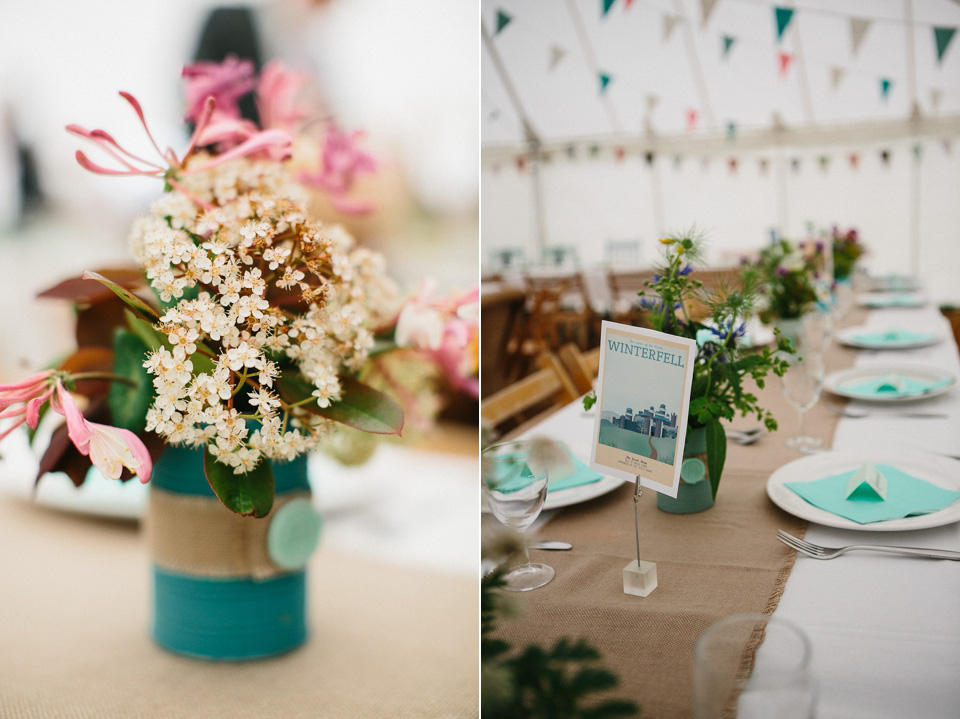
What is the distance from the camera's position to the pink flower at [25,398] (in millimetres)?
470

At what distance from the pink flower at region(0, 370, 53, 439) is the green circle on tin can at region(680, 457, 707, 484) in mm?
527

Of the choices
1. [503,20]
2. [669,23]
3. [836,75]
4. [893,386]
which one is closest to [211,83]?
[503,20]

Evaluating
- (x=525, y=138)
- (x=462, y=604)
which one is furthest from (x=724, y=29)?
(x=462, y=604)

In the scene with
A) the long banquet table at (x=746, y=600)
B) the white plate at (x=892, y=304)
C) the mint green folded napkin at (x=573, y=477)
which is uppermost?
the white plate at (x=892, y=304)

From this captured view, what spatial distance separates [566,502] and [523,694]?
0.32 metres

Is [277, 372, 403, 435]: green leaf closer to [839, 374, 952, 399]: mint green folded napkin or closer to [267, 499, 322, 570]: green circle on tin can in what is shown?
[267, 499, 322, 570]: green circle on tin can

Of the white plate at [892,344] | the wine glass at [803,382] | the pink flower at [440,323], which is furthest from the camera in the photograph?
the white plate at [892,344]

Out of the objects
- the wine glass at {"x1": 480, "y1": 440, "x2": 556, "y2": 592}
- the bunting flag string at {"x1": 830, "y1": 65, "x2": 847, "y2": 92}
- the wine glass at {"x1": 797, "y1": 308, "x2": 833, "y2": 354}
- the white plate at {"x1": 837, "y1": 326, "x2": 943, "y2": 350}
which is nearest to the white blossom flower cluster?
the wine glass at {"x1": 480, "y1": 440, "x2": 556, "y2": 592}

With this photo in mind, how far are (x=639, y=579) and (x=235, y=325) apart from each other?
14.2 inches

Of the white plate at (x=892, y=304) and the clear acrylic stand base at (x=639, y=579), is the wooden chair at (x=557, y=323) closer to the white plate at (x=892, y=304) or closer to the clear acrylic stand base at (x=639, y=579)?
the white plate at (x=892, y=304)

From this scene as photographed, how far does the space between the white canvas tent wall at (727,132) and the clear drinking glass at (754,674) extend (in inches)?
215

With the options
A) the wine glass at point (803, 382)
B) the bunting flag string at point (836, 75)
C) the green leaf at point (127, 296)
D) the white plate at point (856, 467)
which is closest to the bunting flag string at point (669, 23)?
the bunting flag string at point (836, 75)

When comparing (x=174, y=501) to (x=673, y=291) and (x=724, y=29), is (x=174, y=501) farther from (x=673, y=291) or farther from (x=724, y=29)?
(x=724, y=29)

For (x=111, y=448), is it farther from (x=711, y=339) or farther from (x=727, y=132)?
(x=727, y=132)
